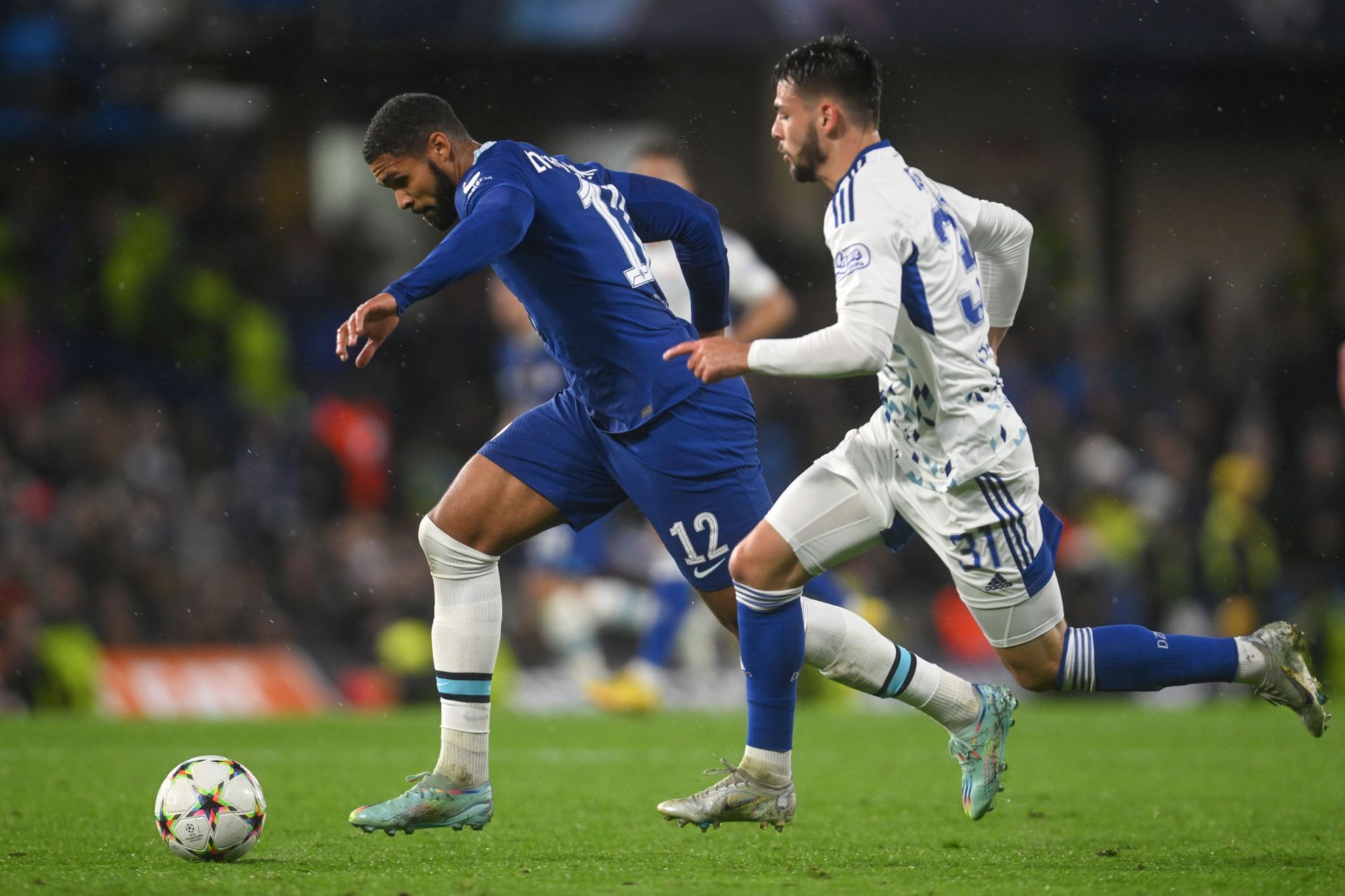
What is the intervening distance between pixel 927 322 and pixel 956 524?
53 centimetres

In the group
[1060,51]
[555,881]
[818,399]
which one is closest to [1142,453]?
[818,399]

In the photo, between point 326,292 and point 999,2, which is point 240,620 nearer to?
point 326,292

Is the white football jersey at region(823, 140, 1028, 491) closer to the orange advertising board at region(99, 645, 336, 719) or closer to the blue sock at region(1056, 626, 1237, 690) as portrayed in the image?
the blue sock at region(1056, 626, 1237, 690)

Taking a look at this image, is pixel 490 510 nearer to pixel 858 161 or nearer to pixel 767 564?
pixel 767 564

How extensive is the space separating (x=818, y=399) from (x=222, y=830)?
9.17 meters

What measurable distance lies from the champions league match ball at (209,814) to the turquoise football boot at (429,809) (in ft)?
0.93

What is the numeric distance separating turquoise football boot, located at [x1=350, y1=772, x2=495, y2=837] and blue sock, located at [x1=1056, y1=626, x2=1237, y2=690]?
1.64 metres

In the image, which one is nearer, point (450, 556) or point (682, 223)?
point (450, 556)

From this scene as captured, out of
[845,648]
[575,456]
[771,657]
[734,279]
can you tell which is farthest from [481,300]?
[771,657]

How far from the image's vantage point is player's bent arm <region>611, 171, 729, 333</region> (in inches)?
187

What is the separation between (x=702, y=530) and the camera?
4.44m

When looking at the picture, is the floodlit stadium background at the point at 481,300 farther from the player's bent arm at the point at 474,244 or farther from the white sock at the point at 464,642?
the player's bent arm at the point at 474,244

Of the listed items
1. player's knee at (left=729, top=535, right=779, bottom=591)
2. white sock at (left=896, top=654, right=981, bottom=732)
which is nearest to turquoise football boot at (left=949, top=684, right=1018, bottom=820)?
white sock at (left=896, top=654, right=981, bottom=732)

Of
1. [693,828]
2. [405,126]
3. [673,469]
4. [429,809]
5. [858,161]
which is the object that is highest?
[405,126]
